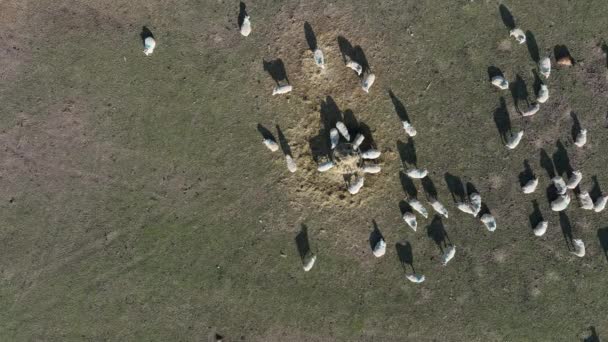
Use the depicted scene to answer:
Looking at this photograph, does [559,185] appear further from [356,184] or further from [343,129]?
[343,129]

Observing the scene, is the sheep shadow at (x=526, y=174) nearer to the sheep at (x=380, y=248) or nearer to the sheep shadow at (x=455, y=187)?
the sheep shadow at (x=455, y=187)

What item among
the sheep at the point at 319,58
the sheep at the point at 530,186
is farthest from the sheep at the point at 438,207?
the sheep at the point at 319,58

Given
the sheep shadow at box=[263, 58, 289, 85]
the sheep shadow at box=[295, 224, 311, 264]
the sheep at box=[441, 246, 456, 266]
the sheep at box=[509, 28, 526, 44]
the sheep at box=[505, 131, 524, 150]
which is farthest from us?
the sheep shadow at box=[295, 224, 311, 264]

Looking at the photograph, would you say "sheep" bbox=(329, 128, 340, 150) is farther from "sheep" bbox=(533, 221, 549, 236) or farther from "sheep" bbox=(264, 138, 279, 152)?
"sheep" bbox=(533, 221, 549, 236)

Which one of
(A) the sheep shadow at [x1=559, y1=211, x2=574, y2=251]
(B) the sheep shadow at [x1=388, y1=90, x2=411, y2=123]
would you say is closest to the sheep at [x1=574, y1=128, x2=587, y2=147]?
(A) the sheep shadow at [x1=559, y1=211, x2=574, y2=251]

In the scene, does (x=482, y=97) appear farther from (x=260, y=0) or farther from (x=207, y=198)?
(x=207, y=198)

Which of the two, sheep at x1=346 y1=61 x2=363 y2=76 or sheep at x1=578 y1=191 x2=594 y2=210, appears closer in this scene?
sheep at x1=346 y1=61 x2=363 y2=76

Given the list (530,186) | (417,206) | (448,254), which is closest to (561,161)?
(530,186)
